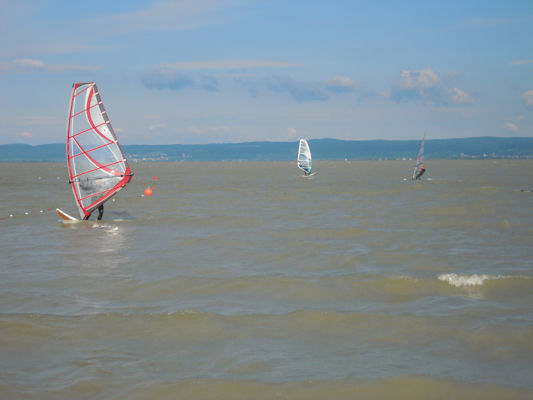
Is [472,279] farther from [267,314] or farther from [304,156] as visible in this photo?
[304,156]

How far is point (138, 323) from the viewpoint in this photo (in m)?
9.91

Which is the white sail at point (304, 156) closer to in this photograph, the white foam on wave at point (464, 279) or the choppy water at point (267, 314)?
the choppy water at point (267, 314)

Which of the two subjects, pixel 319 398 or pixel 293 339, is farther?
pixel 293 339

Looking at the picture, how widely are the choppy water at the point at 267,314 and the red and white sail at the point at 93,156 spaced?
2.77m

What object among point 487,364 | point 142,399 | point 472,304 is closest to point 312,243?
point 472,304

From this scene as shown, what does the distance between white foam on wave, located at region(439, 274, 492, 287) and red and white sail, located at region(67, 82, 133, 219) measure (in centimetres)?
1387

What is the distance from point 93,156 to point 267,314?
48.4 ft

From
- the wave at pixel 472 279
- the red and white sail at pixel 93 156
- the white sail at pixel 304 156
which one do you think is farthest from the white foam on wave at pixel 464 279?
the white sail at pixel 304 156

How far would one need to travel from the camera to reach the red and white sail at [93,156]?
2275 centimetres

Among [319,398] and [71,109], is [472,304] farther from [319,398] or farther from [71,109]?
[71,109]

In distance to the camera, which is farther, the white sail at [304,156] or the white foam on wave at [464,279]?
the white sail at [304,156]

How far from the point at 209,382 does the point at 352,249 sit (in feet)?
34.1

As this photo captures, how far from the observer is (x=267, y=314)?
10.5 meters

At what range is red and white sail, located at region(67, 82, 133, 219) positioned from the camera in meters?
22.8
